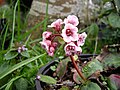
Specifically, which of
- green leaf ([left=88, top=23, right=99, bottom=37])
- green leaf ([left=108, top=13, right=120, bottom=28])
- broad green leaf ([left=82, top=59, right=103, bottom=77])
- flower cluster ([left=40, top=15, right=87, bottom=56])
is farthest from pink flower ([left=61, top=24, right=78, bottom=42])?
green leaf ([left=88, top=23, right=99, bottom=37])

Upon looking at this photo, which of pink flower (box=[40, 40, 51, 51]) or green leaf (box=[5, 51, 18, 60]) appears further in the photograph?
green leaf (box=[5, 51, 18, 60])

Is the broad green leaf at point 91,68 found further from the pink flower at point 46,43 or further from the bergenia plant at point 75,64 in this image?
the pink flower at point 46,43

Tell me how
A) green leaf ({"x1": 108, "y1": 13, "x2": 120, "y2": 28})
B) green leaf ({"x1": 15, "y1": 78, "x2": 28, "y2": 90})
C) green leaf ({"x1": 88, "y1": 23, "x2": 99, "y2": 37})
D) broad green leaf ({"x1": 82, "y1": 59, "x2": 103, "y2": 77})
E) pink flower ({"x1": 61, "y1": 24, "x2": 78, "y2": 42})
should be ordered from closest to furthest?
pink flower ({"x1": 61, "y1": 24, "x2": 78, "y2": 42}) → broad green leaf ({"x1": 82, "y1": 59, "x2": 103, "y2": 77}) → green leaf ({"x1": 15, "y1": 78, "x2": 28, "y2": 90}) → green leaf ({"x1": 108, "y1": 13, "x2": 120, "y2": 28}) → green leaf ({"x1": 88, "y1": 23, "x2": 99, "y2": 37})

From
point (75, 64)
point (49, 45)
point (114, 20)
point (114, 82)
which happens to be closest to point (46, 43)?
point (49, 45)

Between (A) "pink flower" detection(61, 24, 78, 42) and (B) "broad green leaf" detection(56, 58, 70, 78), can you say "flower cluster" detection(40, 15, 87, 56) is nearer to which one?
(A) "pink flower" detection(61, 24, 78, 42)

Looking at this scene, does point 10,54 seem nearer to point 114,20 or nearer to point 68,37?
point 68,37

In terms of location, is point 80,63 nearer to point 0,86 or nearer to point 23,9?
point 0,86
